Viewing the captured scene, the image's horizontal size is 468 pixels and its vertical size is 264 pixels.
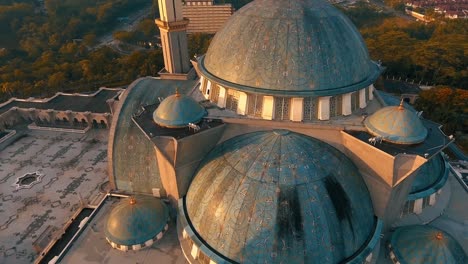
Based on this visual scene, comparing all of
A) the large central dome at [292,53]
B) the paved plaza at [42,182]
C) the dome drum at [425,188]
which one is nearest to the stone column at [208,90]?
the large central dome at [292,53]

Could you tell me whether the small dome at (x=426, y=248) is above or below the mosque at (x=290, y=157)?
below

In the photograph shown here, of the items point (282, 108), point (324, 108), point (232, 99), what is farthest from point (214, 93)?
point (324, 108)

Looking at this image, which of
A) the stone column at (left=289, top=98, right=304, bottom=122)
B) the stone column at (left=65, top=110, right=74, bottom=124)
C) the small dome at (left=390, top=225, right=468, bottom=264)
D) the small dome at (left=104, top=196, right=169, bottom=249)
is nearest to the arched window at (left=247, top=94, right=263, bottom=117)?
the stone column at (left=289, top=98, right=304, bottom=122)

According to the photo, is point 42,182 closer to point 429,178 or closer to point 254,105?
point 254,105

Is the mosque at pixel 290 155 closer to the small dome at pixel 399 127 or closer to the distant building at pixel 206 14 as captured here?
the small dome at pixel 399 127

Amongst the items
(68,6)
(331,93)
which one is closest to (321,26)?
(331,93)

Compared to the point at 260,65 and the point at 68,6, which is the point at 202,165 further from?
the point at 68,6

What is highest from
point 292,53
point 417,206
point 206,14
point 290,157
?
point 292,53
